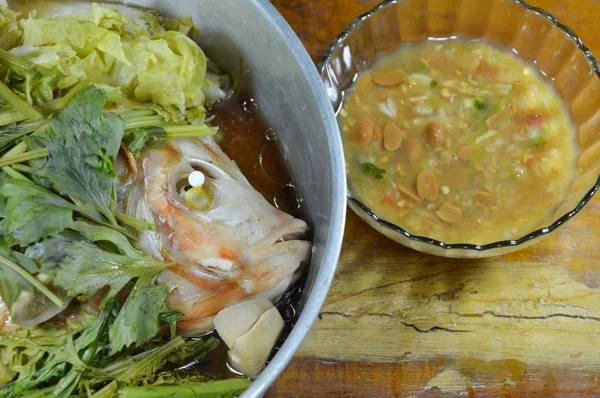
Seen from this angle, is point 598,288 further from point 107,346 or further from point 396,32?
point 107,346

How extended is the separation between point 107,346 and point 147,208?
0.30 m

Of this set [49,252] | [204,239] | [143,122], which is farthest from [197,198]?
[49,252]

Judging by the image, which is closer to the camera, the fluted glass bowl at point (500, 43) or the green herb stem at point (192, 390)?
the green herb stem at point (192, 390)

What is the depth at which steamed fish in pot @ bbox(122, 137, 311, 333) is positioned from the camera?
144 cm

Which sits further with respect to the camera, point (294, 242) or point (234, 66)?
point (234, 66)

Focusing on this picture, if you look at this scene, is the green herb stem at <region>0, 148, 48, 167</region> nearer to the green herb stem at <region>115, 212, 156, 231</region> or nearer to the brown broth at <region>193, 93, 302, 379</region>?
the green herb stem at <region>115, 212, 156, 231</region>

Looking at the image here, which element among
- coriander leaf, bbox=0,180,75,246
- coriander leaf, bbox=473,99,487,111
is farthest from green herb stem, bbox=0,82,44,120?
coriander leaf, bbox=473,99,487,111

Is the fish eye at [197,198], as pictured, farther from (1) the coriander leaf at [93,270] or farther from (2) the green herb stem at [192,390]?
(2) the green herb stem at [192,390]

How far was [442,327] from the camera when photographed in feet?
6.22

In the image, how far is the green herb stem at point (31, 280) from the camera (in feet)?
4.07

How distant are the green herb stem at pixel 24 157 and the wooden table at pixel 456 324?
0.92m

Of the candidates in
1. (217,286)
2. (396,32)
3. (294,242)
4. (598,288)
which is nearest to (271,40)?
(294,242)

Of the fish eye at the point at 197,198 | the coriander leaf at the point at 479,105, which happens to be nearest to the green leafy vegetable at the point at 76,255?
the fish eye at the point at 197,198

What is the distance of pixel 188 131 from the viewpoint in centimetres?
152
